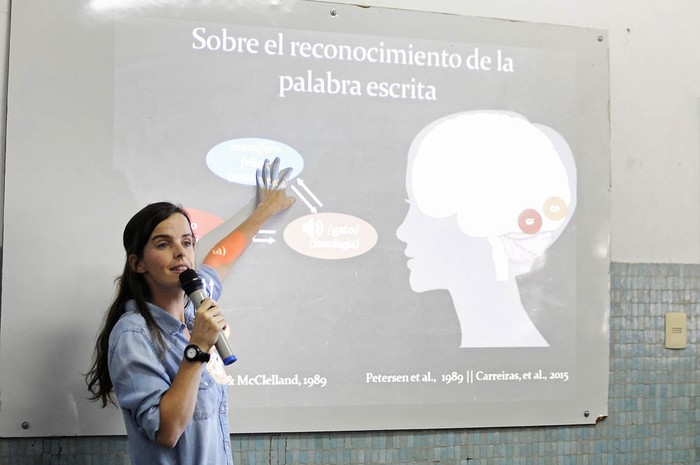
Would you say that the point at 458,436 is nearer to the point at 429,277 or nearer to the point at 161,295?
the point at 429,277

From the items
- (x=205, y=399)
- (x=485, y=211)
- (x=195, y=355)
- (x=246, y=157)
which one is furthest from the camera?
(x=485, y=211)

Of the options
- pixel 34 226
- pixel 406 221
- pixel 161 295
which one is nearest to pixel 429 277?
pixel 406 221

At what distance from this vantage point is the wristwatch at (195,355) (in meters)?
1.65

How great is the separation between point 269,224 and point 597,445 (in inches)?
46.5

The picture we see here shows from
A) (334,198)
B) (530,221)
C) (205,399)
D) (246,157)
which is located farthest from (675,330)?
(205,399)

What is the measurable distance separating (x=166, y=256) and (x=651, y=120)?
1632mm

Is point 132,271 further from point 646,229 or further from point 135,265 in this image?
point 646,229

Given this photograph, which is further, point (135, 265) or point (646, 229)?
point (646, 229)

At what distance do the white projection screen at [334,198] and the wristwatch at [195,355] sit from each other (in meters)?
0.67

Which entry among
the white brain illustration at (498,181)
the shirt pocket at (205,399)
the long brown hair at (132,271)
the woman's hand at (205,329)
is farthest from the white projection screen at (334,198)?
the woman's hand at (205,329)

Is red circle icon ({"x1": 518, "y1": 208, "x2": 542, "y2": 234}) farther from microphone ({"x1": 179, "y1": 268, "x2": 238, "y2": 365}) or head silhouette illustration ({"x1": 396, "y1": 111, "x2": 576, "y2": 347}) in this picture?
microphone ({"x1": 179, "y1": 268, "x2": 238, "y2": 365})

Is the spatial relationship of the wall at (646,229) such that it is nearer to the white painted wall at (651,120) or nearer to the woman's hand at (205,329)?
the white painted wall at (651,120)

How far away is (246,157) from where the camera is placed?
236 cm

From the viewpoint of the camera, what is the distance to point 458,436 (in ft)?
8.20
